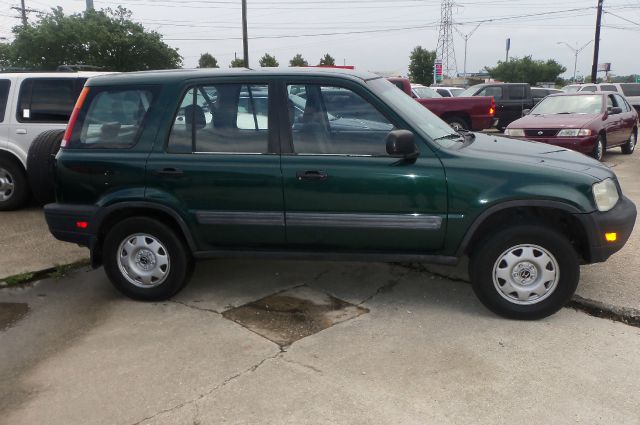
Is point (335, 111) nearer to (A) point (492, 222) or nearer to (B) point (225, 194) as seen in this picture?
(B) point (225, 194)

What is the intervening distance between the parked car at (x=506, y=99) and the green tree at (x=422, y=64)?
164 ft

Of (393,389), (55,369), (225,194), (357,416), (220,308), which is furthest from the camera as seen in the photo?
(220,308)

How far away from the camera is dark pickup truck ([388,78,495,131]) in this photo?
14906mm

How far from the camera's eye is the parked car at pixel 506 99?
1778 centimetres

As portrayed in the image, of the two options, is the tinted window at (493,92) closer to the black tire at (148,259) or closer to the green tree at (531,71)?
the black tire at (148,259)

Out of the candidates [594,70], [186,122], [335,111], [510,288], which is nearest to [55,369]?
[186,122]

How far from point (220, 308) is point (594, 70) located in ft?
119

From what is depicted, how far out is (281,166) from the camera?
3986 millimetres

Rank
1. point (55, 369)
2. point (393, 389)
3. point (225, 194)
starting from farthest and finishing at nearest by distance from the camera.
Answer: point (225, 194) < point (55, 369) < point (393, 389)

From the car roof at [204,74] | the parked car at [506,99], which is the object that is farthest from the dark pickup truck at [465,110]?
the car roof at [204,74]

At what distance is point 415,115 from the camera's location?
4.18 metres

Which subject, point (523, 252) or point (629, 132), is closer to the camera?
point (523, 252)

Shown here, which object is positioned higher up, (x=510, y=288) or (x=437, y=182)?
(x=437, y=182)

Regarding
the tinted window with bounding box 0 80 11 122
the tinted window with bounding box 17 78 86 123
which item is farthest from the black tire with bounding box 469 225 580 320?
the tinted window with bounding box 0 80 11 122
